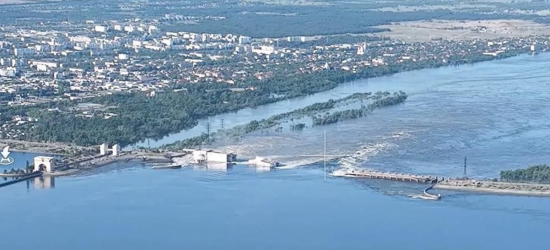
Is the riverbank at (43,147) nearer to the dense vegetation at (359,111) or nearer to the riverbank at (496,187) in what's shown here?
the dense vegetation at (359,111)

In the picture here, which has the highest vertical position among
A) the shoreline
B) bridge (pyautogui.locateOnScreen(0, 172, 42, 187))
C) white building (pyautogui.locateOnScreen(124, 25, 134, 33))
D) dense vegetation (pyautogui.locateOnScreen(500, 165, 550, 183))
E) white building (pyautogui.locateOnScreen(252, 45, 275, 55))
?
white building (pyautogui.locateOnScreen(124, 25, 134, 33))

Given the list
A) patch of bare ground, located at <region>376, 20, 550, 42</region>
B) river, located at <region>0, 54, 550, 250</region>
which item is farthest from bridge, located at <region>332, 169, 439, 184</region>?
patch of bare ground, located at <region>376, 20, 550, 42</region>

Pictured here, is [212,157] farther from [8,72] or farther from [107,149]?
[8,72]

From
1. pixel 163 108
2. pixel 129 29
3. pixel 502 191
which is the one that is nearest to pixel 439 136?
pixel 502 191

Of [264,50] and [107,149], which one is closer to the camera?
[107,149]

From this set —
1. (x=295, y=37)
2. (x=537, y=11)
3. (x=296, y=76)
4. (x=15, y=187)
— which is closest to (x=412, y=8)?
(x=537, y=11)

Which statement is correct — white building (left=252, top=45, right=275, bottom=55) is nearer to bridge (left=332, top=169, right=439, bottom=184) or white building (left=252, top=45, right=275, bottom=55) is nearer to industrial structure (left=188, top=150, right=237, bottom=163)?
industrial structure (left=188, top=150, right=237, bottom=163)

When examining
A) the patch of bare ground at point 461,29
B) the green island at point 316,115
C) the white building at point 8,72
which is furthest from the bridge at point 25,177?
the patch of bare ground at point 461,29
